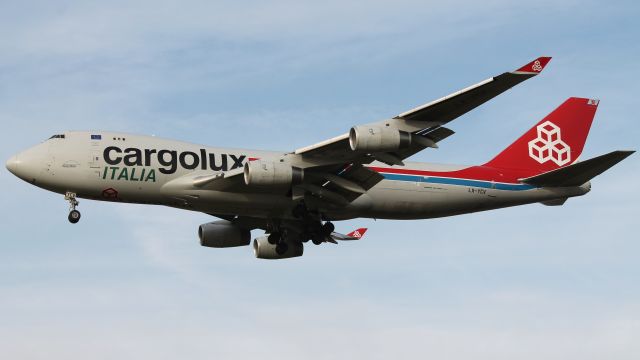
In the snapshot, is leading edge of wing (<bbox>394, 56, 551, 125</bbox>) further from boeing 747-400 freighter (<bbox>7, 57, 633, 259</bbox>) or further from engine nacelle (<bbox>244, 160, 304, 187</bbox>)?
engine nacelle (<bbox>244, 160, 304, 187</bbox>)

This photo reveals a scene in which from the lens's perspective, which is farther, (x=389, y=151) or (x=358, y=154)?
(x=358, y=154)

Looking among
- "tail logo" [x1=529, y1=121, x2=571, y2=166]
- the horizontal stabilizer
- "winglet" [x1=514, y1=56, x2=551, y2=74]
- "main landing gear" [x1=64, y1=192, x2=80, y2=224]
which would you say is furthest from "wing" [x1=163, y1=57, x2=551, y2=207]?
"tail logo" [x1=529, y1=121, x2=571, y2=166]

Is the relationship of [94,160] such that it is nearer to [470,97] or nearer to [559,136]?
[470,97]

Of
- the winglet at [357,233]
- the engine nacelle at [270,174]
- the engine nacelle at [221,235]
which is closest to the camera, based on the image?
the engine nacelle at [270,174]

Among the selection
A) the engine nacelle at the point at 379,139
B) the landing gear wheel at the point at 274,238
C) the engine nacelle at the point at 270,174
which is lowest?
the landing gear wheel at the point at 274,238

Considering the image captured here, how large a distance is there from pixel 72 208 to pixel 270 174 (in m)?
8.34

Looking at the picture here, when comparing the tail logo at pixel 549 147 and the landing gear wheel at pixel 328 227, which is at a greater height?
the tail logo at pixel 549 147

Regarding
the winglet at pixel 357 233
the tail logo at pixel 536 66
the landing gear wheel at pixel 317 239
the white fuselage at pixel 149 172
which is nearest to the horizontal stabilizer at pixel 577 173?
the white fuselage at pixel 149 172

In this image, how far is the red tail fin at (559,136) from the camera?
52.1 meters

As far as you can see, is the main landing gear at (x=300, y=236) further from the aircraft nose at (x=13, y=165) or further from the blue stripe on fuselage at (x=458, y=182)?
the aircraft nose at (x=13, y=165)

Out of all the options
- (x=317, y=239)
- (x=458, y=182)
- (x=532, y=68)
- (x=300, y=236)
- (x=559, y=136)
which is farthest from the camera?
(x=559, y=136)

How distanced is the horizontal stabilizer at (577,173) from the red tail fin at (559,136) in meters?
2.33

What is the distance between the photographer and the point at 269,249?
52938 millimetres

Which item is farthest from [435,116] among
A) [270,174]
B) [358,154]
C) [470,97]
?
[270,174]
